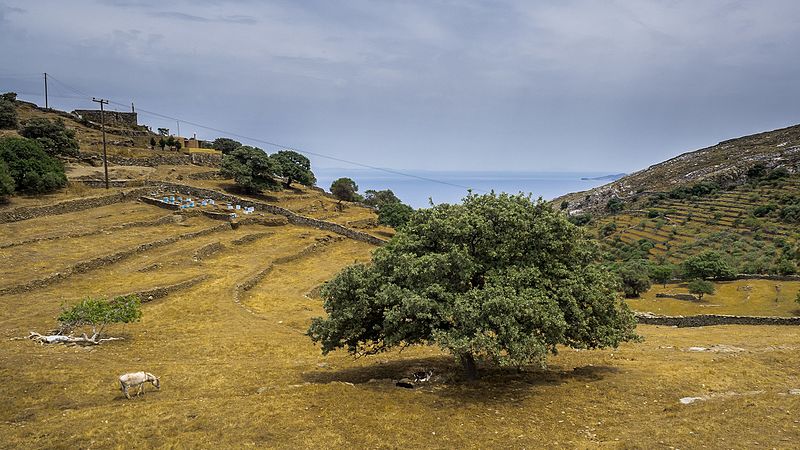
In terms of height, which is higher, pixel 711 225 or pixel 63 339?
pixel 711 225

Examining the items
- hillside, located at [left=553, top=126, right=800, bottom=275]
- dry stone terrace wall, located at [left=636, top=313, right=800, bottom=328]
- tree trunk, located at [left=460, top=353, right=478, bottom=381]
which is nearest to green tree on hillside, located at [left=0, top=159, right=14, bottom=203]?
tree trunk, located at [left=460, top=353, right=478, bottom=381]

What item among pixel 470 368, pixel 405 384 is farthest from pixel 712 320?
pixel 405 384

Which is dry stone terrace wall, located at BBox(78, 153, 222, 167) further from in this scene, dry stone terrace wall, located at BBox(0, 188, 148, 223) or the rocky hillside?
the rocky hillside

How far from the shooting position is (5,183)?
4225 cm

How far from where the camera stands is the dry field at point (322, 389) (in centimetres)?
1205

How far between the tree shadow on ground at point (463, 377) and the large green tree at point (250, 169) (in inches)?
1802

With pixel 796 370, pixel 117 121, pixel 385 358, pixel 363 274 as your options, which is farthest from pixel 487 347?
pixel 117 121

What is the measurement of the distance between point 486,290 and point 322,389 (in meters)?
6.27

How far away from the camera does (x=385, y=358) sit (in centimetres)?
2217

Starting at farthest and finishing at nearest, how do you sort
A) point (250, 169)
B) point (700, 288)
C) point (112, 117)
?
point (112, 117), point (250, 169), point (700, 288)

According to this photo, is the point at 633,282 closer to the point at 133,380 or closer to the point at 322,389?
the point at 322,389

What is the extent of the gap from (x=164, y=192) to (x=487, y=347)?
53.6 meters

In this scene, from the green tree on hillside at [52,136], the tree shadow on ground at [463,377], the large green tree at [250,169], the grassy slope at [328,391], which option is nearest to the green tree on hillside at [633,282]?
the grassy slope at [328,391]

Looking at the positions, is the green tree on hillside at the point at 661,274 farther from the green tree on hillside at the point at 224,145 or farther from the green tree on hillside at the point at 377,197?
the green tree on hillside at the point at 224,145
